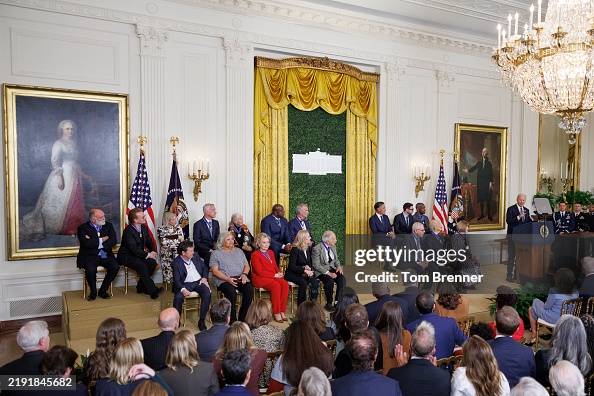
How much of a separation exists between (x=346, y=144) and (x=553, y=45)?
4763mm

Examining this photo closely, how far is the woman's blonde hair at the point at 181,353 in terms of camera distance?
3.28 meters

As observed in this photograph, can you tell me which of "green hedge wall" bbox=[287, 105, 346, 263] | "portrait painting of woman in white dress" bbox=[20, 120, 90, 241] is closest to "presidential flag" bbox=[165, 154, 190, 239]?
"portrait painting of woman in white dress" bbox=[20, 120, 90, 241]

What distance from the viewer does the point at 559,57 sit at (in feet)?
20.4

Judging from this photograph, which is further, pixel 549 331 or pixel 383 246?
pixel 383 246

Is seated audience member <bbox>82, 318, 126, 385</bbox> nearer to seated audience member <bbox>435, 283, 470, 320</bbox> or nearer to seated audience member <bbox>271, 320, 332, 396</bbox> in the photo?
seated audience member <bbox>271, 320, 332, 396</bbox>

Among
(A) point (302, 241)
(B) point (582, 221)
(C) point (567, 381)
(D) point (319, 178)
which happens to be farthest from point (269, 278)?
(B) point (582, 221)

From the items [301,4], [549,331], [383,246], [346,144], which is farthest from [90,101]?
[549,331]

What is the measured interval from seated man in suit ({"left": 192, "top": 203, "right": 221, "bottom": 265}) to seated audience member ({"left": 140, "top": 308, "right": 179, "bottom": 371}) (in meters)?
3.84

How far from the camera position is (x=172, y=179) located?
8.08 meters

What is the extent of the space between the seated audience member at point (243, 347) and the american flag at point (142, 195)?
14.7ft

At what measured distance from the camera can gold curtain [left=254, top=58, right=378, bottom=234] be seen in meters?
9.25

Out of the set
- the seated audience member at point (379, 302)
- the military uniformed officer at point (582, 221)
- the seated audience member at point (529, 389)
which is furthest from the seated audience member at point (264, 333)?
the military uniformed officer at point (582, 221)

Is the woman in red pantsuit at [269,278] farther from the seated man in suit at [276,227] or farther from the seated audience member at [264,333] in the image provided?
the seated audience member at [264,333]

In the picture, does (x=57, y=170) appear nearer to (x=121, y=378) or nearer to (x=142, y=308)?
(x=142, y=308)
